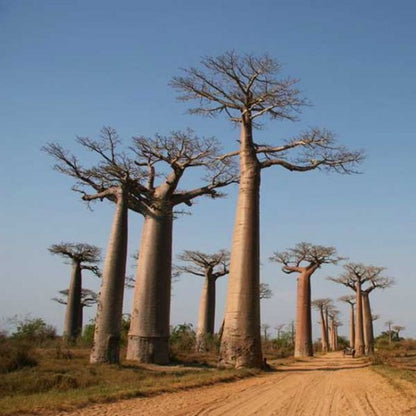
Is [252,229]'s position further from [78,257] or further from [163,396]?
[78,257]

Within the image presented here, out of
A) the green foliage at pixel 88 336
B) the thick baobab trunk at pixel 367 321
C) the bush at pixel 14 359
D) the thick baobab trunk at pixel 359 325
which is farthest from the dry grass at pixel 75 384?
the thick baobab trunk at pixel 367 321

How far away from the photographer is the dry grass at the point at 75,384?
512 centimetres

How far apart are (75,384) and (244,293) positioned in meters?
4.35

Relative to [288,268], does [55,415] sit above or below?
below

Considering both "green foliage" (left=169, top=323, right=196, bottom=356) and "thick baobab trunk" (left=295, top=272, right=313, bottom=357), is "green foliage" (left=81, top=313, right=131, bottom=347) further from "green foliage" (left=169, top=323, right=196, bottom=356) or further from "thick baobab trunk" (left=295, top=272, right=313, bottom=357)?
"thick baobab trunk" (left=295, top=272, right=313, bottom=357)

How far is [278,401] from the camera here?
18.4ft

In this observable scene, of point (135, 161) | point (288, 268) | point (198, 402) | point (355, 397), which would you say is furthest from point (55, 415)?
point (288, 268)

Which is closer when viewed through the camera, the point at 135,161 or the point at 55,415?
the point at 55,415

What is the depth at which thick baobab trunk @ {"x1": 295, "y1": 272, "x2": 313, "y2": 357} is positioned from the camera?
930 inches

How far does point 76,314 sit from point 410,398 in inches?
789

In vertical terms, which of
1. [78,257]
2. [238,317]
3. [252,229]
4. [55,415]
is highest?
[78,257]

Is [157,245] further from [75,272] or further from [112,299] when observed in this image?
[75,272]

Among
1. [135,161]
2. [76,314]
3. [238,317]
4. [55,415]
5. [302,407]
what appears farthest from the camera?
[76,314]

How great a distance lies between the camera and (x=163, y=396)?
593cm
